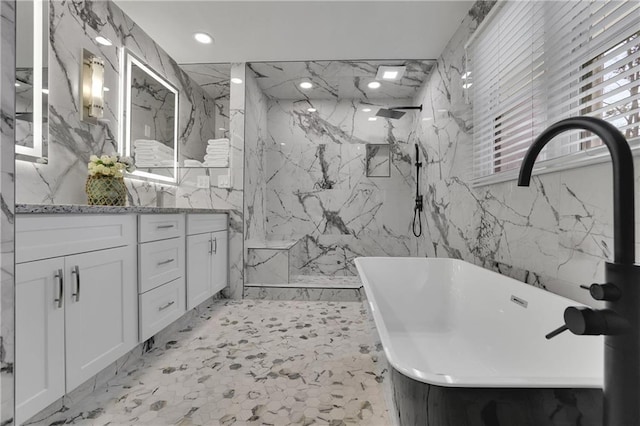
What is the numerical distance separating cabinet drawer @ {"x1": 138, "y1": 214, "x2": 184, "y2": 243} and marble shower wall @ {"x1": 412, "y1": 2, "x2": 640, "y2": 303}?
218 centimetres

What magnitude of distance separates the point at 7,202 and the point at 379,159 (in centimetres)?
384

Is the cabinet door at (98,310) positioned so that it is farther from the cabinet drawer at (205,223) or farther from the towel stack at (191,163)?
the towel stack at (191,163)

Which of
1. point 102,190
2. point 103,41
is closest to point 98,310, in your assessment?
point 102,190

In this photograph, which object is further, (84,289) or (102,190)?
(102,190)

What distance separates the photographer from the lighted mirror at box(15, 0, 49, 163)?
5.33ft

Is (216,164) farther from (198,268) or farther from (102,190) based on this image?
(102,190)

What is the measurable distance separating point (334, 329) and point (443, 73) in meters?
2.53

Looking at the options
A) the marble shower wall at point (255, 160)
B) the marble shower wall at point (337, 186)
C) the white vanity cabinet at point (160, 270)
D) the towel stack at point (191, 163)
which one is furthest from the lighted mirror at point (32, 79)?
the marble shower wall at point (337, 186)

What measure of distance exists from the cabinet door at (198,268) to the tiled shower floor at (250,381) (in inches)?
10.2

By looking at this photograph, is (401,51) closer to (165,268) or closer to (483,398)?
(165,268)

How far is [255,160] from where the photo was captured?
3.69 metres

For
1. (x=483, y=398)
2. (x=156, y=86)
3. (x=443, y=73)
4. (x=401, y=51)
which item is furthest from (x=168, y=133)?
(x=483, y=398)

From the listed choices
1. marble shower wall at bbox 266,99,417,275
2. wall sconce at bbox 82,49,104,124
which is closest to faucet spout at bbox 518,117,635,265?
wall sconce at bbox 82,49,104,124

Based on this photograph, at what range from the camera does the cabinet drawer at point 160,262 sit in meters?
1.85
